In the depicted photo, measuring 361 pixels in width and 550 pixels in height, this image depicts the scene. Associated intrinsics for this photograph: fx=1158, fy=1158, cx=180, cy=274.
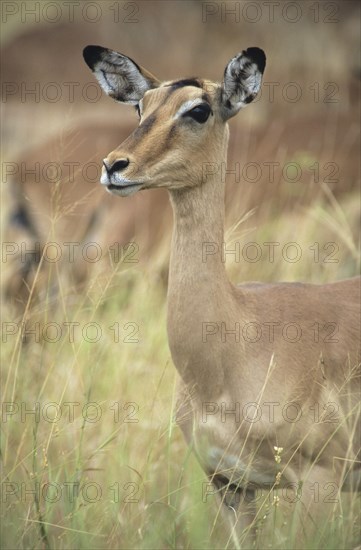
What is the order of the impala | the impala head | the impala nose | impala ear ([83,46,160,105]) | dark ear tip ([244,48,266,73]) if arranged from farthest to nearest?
impala ear ([83,46,160,105])
dark ear tip ([244,48,266,73])
the impala
the impala head
the impala nose

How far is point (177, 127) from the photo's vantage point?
461 cm

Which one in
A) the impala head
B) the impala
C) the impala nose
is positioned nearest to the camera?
the impala nose

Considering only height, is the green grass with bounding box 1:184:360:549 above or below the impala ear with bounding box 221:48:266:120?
below

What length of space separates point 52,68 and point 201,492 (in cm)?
903

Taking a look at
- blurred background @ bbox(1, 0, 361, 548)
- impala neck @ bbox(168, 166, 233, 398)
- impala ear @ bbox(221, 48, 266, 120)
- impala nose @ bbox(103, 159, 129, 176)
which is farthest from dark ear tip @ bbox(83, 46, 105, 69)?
impala nose @ bbox(103, 159, 129, 176)

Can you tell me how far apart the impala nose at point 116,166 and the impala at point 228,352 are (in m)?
0.14

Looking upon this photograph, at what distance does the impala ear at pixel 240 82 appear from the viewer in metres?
4.84

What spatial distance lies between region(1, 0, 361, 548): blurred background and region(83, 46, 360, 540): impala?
9.5 inches

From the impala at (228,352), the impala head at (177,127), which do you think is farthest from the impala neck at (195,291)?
the impala head at (177,127)

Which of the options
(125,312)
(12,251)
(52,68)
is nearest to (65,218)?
(12,251)

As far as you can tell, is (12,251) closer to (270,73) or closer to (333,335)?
(333,335)

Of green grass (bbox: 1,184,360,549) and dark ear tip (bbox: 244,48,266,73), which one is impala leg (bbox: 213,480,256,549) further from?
dark ear tip (bbox: 244,48,266,73)

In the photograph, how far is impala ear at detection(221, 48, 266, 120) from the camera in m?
4.84

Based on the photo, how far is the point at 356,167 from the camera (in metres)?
8.50
